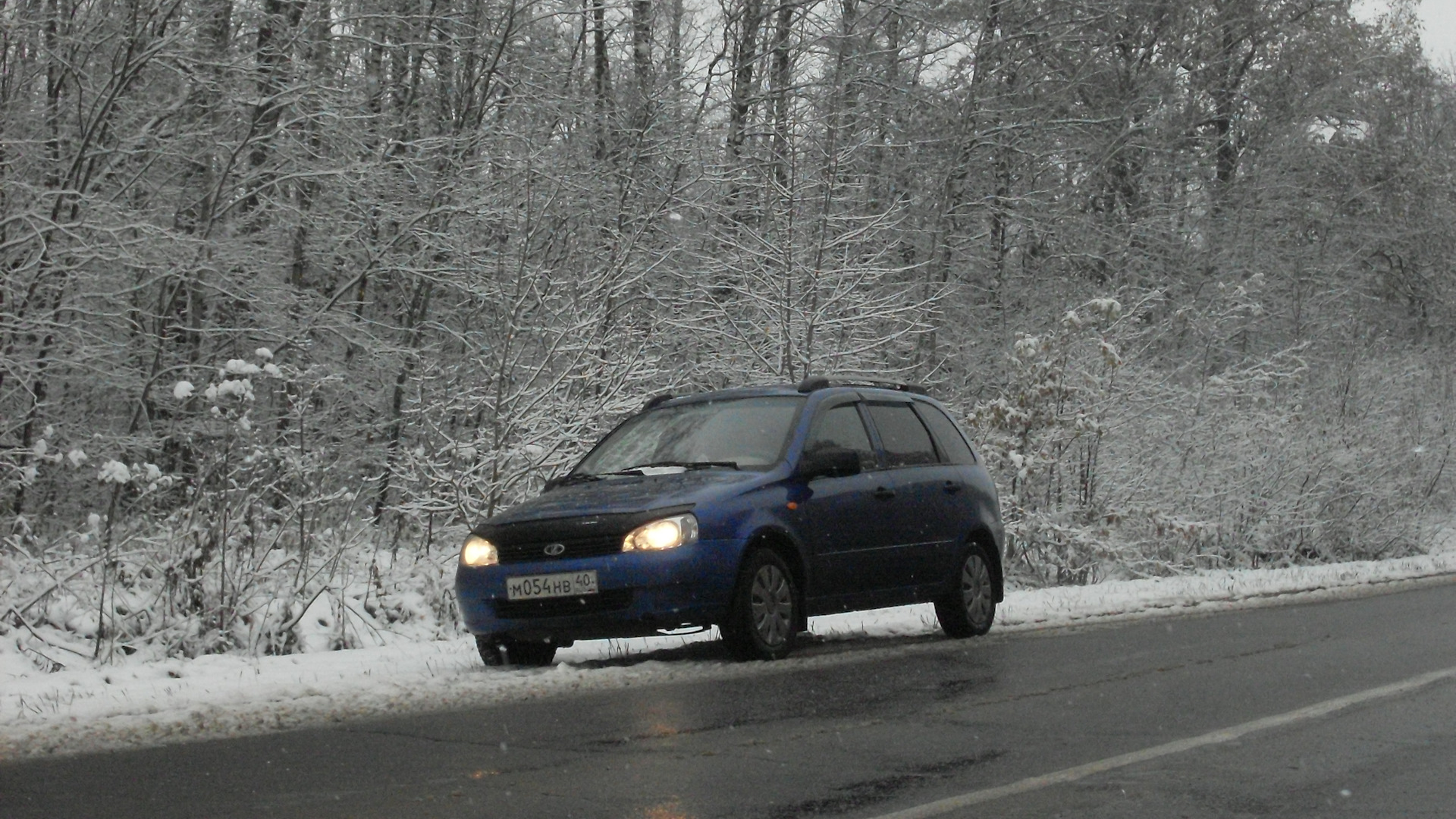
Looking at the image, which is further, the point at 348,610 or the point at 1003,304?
the point at 1003,304

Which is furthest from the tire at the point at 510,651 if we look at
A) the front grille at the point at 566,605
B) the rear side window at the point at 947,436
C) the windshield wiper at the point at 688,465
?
the rear side window at the point at 947,436

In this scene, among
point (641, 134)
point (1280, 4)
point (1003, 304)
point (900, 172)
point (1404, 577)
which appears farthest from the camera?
point (1280, 4)

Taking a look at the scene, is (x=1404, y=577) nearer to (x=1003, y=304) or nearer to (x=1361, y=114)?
(x=1003, y=304)

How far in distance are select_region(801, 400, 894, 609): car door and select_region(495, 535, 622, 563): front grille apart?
1.44 meters

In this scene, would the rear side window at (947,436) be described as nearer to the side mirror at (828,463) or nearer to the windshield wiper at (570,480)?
the side mirror at (828,463)

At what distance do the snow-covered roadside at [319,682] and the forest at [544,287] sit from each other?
50.0 inches

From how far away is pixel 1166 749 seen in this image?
666cm

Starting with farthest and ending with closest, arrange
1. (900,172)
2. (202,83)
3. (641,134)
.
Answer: (900,172) < (641,134) < (202,83)

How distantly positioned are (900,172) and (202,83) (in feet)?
46.5

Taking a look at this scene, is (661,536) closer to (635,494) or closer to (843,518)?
(635,494)

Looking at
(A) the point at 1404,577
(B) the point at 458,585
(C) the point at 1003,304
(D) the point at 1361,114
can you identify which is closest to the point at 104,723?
(B) the point at 458,585

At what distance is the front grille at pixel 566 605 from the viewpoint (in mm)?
9297

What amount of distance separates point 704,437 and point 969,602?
2.48 m

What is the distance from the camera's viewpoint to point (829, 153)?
19859 mm
